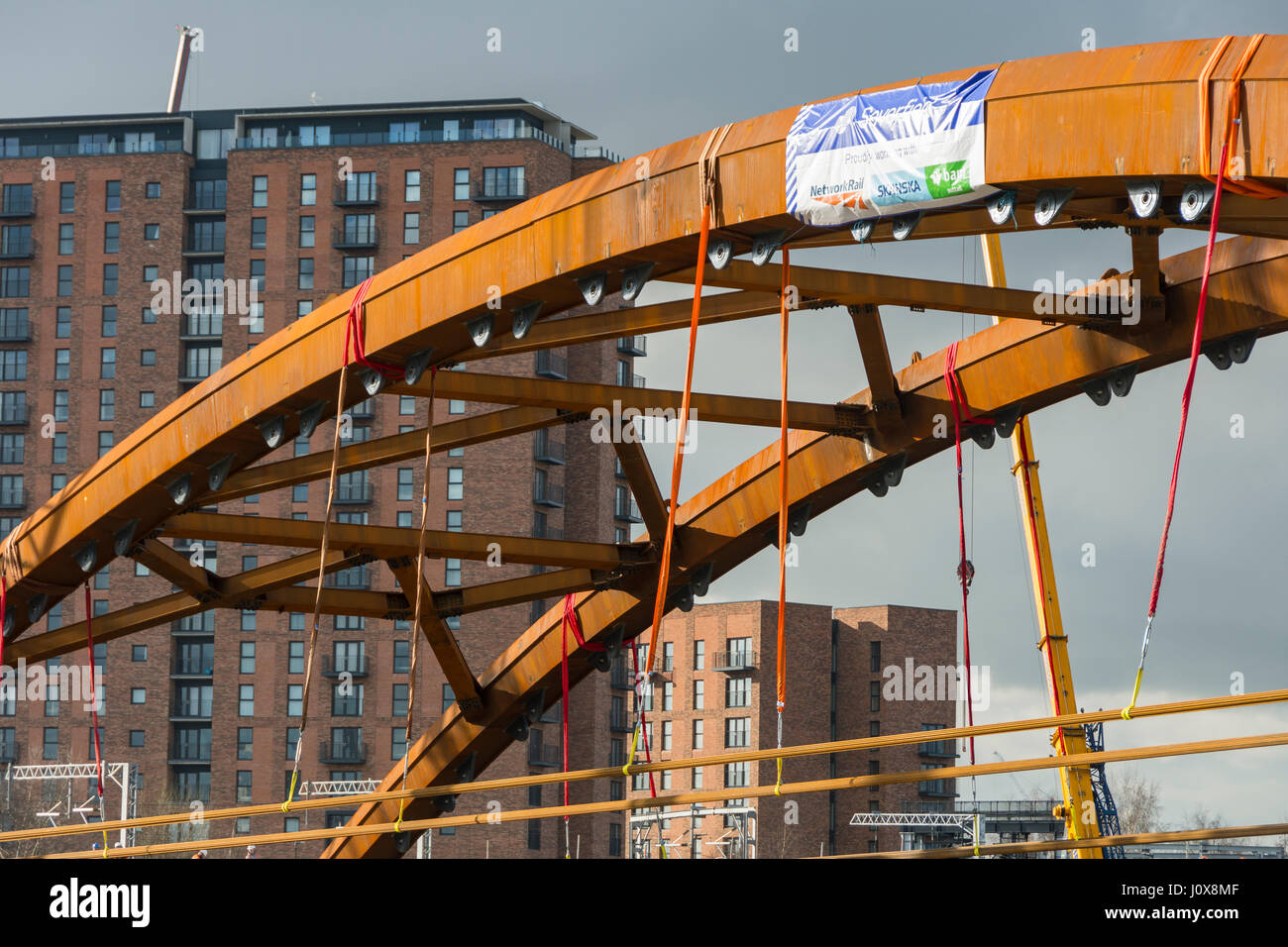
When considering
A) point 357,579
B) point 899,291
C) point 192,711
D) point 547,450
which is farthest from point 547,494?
point 899,291

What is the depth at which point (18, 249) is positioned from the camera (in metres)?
104

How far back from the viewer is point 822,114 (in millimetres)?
11023

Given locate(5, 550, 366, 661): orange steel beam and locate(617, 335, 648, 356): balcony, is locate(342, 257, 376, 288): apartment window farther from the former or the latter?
locate(5, 550, 366, 661): orange steel beam

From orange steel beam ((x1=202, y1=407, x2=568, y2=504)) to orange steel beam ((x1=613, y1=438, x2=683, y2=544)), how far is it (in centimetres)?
72

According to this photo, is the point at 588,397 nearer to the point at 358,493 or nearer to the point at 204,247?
the point at 358,493

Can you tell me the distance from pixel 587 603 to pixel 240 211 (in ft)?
272

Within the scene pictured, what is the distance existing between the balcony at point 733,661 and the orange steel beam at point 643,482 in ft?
333

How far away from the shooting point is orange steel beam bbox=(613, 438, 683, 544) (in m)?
17.4

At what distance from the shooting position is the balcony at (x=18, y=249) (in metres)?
103

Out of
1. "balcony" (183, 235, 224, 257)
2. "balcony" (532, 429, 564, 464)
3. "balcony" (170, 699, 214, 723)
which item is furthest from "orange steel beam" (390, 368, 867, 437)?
"balcony" (183, 235, 224, 257)

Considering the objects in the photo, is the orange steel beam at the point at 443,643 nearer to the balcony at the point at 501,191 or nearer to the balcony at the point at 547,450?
the balcony at the point at 547,450

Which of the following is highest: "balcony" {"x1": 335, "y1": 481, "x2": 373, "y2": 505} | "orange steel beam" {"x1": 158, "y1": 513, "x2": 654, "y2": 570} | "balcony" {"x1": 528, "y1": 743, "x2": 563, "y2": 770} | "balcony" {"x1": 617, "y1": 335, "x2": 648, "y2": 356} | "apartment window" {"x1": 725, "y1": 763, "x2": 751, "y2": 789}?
"balcony" {"x1": 617, "y1": 335, "x2": 648, "y2": 356}

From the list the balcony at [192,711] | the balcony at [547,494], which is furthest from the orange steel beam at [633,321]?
the balcony at [192,711]
